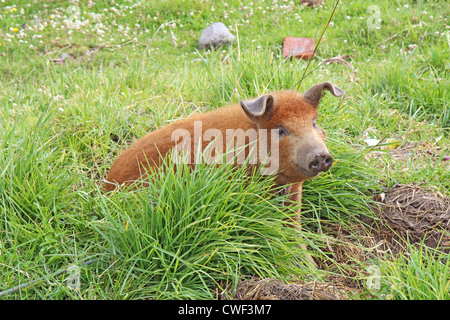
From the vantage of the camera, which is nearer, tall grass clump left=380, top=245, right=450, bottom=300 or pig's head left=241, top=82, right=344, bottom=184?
tall grass clump left=380, top=245, right=450, bottom=300

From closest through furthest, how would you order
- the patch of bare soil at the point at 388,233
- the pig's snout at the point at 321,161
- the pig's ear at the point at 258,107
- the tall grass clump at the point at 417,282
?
1. the tall grass clump at the point at 417,282
2. the pig's snout at the point at 321,161
3. the pig's ear at the point at 258,107
4. the patch of bare soil at the point at 388,233

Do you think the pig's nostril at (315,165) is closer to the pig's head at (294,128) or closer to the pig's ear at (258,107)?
the pig's head at (294,128)

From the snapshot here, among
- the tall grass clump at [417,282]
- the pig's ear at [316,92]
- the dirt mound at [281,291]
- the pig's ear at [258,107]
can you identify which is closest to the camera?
the tall grass clump at [417,282]

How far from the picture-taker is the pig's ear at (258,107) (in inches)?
138

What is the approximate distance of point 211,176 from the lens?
137 inches

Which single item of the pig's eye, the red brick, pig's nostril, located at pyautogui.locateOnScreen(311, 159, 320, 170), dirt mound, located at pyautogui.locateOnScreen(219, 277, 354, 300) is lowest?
dirt mound, located at pyautogui.locateOnScreen(219, 277, 354, 300)

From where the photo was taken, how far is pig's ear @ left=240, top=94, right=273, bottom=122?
352 cm

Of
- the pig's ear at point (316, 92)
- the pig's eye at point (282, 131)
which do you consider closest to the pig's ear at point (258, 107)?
the pig's eye at point (282, 131)

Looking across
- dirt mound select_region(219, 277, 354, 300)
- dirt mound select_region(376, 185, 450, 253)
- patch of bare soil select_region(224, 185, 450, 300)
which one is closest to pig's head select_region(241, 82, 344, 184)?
patch of bare soil select_region(224, 185, 450, 300)

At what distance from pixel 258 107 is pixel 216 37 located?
4.74 m

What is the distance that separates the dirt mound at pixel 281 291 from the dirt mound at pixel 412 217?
3.23 feet

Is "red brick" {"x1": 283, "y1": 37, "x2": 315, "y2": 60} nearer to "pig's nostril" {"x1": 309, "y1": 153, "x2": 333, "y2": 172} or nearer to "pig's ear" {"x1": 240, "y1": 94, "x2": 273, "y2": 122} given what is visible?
"pig's ear" {"x1": 240, "y1": 94, "x2": 273, "y2": 122}

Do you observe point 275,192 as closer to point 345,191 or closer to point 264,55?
point 345,191
